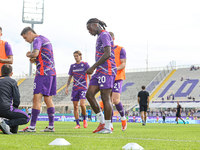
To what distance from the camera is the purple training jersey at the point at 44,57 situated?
617 centimetres

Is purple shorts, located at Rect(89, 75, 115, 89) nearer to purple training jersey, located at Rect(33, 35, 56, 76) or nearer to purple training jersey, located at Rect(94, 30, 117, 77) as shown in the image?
purple training jersey, located at Rect(94, 30, 117, 77)

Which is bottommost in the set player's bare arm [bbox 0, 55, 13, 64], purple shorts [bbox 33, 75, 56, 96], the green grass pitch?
the green grass pitch

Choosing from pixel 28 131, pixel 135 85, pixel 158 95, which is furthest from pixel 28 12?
pixel 28 131

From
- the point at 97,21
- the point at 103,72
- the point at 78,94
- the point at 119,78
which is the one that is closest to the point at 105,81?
the point at 103,72

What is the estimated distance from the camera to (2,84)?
204 inches

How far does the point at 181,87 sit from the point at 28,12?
30.1 metres

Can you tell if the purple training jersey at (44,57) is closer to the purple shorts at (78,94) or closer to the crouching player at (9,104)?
the crouching player at (9,104)

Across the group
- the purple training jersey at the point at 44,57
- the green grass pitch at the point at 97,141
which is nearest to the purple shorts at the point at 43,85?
the purple training jersey at the point at 44,57

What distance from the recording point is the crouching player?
16.8 feet

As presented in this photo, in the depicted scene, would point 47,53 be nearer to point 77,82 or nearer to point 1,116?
point 1,116

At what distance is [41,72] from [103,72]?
4.68 ft

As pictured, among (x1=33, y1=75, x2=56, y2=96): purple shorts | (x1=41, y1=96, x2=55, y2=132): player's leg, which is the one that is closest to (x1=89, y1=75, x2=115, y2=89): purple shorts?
(x1=33, y1=75, x2=56, y2=96): purple shorts

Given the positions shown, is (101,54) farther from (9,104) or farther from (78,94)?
(78,94)

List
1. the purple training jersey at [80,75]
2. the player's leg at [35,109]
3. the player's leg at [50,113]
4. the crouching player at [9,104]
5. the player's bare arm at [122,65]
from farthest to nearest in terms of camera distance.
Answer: the purple training jersey at [80,75], the player's bare arm at [122,65], the player's leg at [50,113], the player's leg at [35,109], the crouching player at [9,104]
